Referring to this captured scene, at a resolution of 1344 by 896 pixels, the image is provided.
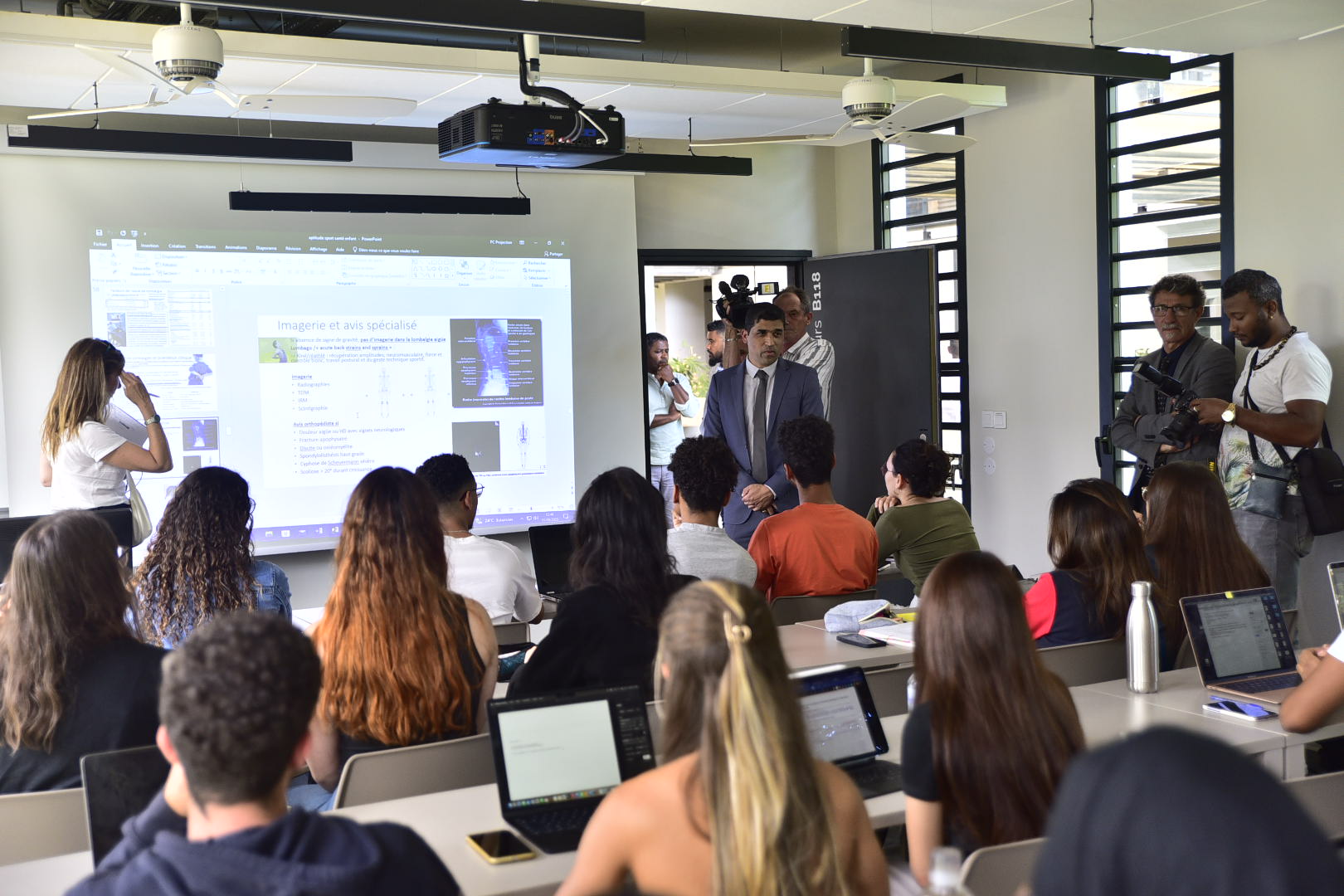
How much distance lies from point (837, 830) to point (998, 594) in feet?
1.73

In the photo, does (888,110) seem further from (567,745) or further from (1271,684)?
(567,745)

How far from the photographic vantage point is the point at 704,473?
12.3 feet

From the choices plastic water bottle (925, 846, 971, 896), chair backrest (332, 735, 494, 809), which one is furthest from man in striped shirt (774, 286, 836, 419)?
plastic water bottle (925, 846, 971, 896)

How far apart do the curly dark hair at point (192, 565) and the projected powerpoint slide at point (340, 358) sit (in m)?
3.13

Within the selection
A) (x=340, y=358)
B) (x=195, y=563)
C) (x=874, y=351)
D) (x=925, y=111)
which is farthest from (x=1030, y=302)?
(x=195, y=563)

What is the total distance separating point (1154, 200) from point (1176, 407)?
1.51 meters

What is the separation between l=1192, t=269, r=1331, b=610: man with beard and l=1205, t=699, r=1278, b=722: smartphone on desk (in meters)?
2.52

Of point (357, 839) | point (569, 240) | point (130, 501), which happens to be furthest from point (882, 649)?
point (569, 240)

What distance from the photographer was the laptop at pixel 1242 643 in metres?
2.89

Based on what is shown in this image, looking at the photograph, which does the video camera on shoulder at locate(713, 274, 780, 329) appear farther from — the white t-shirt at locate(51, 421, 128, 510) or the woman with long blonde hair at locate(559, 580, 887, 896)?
the woman with long blonde hair at locate(559, 580, 887, 896)

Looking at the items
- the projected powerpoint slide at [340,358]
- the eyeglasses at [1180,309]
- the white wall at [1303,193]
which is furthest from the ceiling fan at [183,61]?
the white wall at [1303,193]

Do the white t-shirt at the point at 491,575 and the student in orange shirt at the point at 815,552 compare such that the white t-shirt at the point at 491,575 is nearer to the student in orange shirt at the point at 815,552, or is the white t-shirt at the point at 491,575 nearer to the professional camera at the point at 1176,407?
the student in orange shirt at the point at 815,552

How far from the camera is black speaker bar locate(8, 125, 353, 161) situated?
5305 mm

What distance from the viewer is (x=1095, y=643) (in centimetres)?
303
